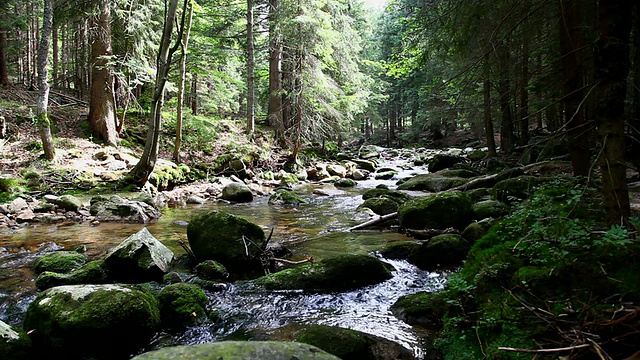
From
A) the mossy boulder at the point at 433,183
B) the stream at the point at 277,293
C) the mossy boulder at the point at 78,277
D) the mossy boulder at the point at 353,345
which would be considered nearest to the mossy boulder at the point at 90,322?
the stream at the point at 277,293

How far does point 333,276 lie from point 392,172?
49.7ft

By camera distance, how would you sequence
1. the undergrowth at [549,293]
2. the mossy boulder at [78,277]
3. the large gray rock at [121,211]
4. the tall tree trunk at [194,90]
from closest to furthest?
the undergrowth at [549,293]
the mossy boulder at [78,277]
the large gray rock at [121,211]
the tall tree trunk at [194,90]

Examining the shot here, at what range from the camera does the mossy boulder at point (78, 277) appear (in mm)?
4992

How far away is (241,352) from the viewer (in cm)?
215

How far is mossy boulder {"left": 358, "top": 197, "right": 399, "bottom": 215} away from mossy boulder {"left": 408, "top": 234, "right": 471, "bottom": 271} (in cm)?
362

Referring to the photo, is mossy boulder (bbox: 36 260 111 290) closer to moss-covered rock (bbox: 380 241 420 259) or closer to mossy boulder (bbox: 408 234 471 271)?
moss-covered rock (bbox: 380 241 420 259)

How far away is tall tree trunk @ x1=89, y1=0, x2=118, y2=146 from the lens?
520 inches

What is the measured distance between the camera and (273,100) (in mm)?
20812

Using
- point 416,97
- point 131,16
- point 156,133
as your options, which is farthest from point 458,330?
point 416,97

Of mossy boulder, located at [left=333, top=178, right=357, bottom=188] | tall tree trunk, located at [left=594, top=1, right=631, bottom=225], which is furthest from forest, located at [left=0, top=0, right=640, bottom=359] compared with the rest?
mossy boulder, located at [left=333, top=178, right=357, bottom=188]

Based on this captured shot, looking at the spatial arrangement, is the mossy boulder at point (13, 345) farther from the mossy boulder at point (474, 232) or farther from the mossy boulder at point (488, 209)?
the mossy boulder at point (488, 209)

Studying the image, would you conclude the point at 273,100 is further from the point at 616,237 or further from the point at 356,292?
the point at 616,237

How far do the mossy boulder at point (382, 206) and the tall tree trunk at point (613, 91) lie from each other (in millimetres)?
6766

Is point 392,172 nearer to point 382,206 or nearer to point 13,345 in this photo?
point 382,206
